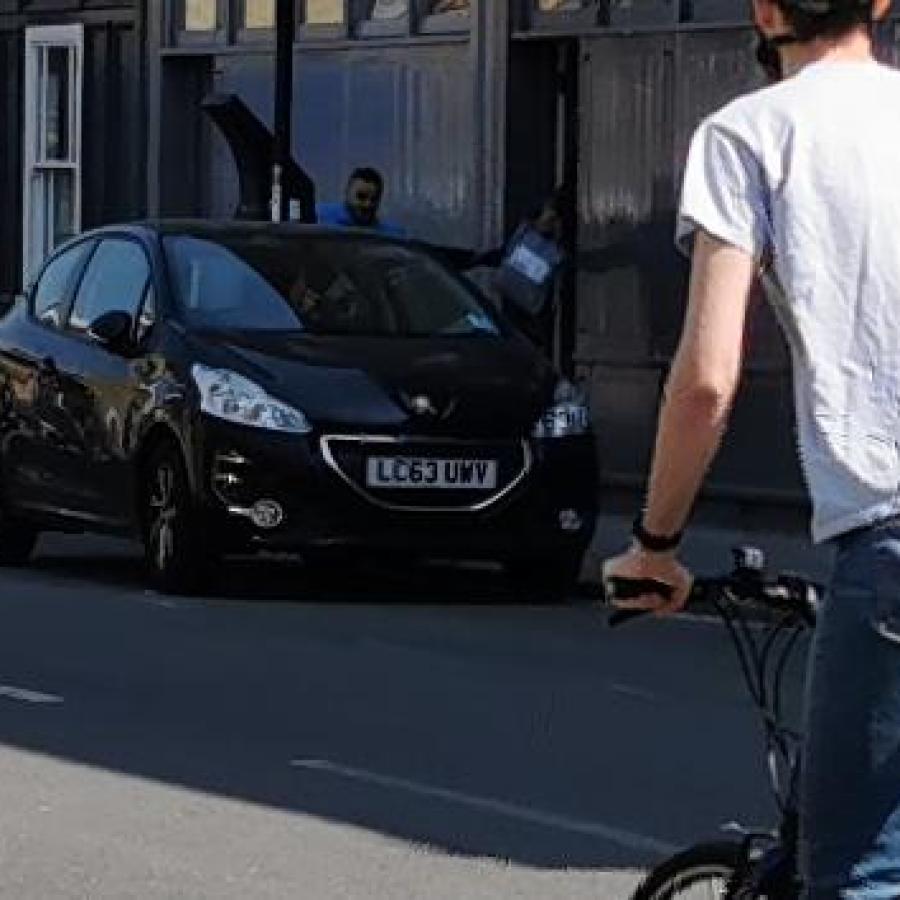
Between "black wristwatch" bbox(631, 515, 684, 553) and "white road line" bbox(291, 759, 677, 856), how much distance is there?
3.81 meters

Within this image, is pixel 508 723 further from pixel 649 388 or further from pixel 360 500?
pixel 649 388

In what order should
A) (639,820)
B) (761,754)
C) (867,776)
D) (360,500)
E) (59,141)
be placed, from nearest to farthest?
(867,776) → (639,820) → (761,754) → (360,500) → (59,141)

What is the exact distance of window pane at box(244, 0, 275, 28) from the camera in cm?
2198

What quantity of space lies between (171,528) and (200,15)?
997cm

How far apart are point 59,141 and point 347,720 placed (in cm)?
1516

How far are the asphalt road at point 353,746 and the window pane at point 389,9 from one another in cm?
746

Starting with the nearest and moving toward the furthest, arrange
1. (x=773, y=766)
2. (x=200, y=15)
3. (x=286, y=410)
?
(x=773, y=766) < (x=286, y=410) < (x=200, y=15)

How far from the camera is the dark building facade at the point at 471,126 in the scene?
58.6 feet

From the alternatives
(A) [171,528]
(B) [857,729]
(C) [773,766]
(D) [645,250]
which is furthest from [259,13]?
(B) [857,729]

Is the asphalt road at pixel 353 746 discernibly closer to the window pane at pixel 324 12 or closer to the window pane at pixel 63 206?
the window pane at pixel 324 12

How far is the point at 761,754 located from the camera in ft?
30.9

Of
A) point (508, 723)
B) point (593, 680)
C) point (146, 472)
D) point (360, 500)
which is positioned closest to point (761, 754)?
point (508, 723)

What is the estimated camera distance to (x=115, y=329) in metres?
13.9

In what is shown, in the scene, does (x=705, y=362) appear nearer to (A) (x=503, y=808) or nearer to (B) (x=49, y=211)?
(A) (x=503, y=808)
